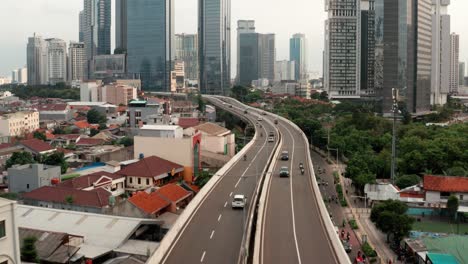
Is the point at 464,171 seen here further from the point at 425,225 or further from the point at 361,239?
the point at 361,239

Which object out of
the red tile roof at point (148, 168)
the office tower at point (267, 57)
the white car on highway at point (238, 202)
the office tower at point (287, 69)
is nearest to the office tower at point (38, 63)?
the office tower at point (267, 57)

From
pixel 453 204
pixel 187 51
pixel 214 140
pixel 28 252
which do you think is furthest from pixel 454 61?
pixel 28 252

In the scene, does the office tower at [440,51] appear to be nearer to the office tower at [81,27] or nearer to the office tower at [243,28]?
the office tower at [243,28]

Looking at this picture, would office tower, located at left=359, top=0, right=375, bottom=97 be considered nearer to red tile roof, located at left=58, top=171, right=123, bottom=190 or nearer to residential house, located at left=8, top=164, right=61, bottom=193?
red tile roof, located at left=58, top=171, right=123, bottom=190

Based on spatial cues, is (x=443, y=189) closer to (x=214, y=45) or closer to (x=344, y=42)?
(x=344, y=42)

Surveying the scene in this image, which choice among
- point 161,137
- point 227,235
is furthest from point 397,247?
point 161,137
